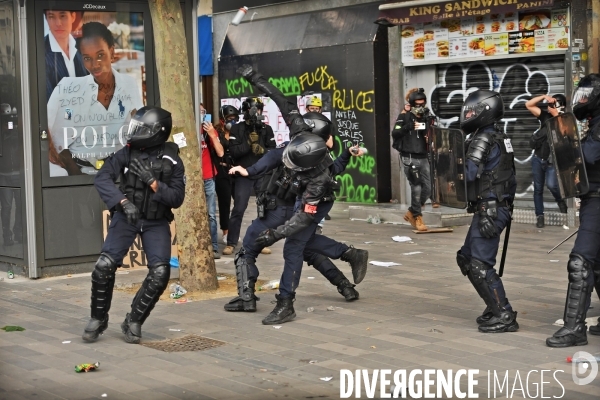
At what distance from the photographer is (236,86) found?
62.4ft

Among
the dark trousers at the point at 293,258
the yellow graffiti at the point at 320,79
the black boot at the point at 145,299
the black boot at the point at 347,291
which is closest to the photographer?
the black boot at the point at 145,299

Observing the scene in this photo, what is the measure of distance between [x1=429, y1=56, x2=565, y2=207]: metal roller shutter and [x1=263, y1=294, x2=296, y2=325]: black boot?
763 cm

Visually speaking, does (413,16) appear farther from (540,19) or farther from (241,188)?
(241,188)

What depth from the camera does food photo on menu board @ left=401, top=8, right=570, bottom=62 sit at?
46.1 ft

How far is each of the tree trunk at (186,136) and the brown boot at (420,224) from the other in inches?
189

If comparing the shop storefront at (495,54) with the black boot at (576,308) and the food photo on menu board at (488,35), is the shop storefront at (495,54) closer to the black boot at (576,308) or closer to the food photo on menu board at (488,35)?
the food photo on menu board at (488,35)

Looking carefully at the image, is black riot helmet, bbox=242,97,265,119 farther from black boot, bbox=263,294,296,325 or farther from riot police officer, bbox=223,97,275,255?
black boot, bbox=263,294,296,325

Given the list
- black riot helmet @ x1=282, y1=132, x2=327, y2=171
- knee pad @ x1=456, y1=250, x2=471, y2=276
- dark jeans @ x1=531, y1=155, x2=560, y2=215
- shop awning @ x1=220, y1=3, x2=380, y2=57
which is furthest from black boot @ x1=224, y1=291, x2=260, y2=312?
shop awning @ x1=220, y1=3, x2=380, y2=57

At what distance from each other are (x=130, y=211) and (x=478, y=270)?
8.53 ft

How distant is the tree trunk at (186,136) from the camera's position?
921cm

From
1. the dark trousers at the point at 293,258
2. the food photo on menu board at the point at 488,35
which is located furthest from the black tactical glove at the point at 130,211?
the food photo on menu board at the point at 488,35

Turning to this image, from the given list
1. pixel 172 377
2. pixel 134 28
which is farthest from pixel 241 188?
pixel 172 377

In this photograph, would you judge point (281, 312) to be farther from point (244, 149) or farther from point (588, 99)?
point (244, 149)

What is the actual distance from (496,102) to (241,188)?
4814mm
